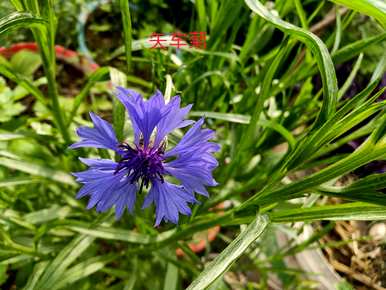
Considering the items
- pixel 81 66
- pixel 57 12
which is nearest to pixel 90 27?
pixel 57 12

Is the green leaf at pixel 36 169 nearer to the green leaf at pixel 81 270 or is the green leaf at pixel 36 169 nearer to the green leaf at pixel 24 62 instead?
the green leaf at pixel 81 270

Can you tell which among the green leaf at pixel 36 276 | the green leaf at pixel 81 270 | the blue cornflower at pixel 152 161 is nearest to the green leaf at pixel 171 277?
the green leaf at pixel 81 270

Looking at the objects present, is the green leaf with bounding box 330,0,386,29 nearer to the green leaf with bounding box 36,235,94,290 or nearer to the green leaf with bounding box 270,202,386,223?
the green leaf with bounding box 270,202,386,223

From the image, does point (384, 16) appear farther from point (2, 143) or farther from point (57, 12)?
point (57, 12)

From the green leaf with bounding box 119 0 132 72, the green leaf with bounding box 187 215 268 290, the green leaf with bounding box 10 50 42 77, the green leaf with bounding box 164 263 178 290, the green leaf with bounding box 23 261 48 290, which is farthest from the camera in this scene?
the green leaf with bounding box 10 50 42 77

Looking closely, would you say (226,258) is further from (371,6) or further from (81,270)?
(81,270)

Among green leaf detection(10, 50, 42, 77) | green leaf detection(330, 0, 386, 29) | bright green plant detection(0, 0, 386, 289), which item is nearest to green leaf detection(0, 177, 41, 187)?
bright green plant detection(0, 0, 386, 289)

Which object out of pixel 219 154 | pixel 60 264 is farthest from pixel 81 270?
pixel 219 154
